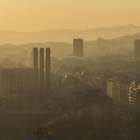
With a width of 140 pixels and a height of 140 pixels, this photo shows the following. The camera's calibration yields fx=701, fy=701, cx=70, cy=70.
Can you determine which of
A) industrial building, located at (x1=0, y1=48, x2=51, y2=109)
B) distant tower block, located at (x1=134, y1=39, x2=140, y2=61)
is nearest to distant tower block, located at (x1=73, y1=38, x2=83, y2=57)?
distant tower block, located at (x1=134, y1=39, x2=140, y2=61)

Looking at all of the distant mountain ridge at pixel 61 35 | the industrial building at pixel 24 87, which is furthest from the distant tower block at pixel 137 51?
the industrial building at pixel 24 87

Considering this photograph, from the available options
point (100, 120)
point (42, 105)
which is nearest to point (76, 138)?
point (100, 120)

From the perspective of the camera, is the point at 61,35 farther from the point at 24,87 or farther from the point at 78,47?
the point at 24,87

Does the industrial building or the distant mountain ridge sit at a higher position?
the distant mountain ridge

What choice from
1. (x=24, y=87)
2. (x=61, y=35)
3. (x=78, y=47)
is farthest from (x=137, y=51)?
(x=24, y=87)

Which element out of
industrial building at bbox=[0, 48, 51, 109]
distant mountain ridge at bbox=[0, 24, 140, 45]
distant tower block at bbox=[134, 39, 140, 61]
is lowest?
industrial building at bbox=[0, 48, 51, 109]

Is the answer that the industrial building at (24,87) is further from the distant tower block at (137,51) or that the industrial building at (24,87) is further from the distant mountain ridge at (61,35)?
the distant tower block at (137,51)

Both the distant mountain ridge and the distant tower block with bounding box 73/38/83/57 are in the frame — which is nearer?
the distant mountain ridge

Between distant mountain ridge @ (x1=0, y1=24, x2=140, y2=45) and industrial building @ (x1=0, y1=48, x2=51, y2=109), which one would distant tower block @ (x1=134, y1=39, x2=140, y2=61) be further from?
industrial building @ (x1=0, y1=48, x2=51, y2=109)
